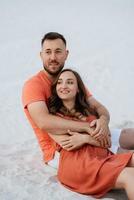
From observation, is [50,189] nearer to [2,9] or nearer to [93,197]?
[93,197]

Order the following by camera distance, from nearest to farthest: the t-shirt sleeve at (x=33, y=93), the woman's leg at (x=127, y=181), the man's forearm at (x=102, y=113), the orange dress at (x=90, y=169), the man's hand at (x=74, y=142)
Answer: the woman's leg at (x=127, y=181) → the orange dress at (x=90, y=169) → the man's hand at (x=74, y=142) → the t-shirt sleeve at (x=33, y=93) → the man's forearm at (x=102, y=113)

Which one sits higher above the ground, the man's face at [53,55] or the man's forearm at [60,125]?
the man's face at [53,55]

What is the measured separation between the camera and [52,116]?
232 centimetres

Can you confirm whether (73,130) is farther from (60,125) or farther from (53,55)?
(53,55)

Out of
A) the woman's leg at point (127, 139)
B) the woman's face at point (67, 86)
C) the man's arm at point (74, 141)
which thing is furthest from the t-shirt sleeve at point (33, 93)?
the woman's leg at point (127, 139)

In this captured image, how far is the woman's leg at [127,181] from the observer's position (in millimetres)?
1963

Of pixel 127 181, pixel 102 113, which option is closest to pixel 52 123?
pixel 102 113

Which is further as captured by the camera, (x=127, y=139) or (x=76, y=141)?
(x=127, y=139)

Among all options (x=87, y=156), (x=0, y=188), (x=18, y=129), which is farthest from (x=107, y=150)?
(x=18, y=129)

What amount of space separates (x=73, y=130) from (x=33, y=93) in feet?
1.03

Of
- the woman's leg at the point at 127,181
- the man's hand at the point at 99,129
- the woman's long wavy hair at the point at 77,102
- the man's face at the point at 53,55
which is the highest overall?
the man's face at the point at 53,55

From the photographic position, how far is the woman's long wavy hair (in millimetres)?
2461

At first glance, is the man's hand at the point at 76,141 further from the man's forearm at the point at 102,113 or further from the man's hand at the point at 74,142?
the man's forearm at the point at 102,113

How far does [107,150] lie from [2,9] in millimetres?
4921
